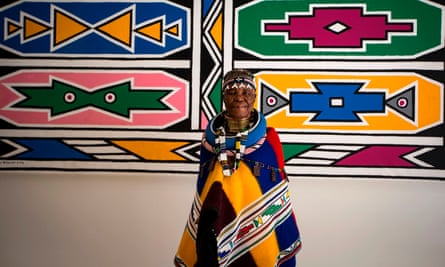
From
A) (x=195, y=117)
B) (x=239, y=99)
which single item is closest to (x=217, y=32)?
(x=195, y=117)

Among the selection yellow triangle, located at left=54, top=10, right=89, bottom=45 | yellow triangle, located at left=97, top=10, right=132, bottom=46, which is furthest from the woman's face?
yellow triangle, located at left=54, top=10, right=89, bottom=45

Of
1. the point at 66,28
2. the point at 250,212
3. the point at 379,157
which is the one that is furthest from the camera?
the point at 66,28

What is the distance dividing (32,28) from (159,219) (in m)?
1.05

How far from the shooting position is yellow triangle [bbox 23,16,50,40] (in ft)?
5.55

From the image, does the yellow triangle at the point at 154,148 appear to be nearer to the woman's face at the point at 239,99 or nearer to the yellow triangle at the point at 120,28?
the yellow triangle at the point at 120,28

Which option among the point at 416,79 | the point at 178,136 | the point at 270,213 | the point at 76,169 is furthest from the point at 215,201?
the point at 416,79

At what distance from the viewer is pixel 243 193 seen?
1025 millimetres

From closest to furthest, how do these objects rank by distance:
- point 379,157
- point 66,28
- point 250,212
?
point 250,212
point 379,157
point 66,28

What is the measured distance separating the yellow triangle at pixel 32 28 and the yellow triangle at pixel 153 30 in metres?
0.44

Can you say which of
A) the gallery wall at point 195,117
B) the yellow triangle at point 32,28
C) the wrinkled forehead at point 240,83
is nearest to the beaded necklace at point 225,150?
the wrinkled forehead at point 240,83

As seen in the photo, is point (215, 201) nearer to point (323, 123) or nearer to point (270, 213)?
point (270, 213)

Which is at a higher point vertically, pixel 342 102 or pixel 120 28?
pixel 120 28

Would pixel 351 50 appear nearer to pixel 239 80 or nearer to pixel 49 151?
pixel 239 80

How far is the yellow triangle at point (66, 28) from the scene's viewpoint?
1.68 meters
